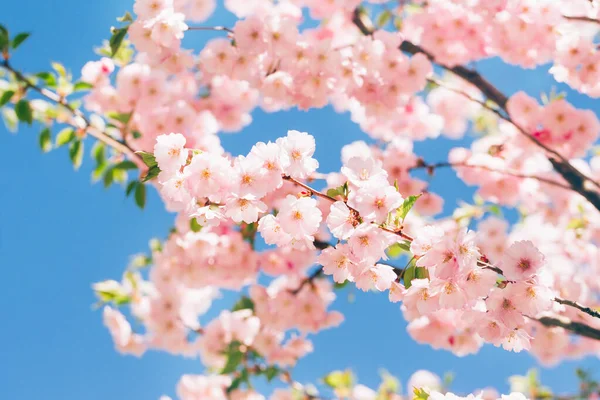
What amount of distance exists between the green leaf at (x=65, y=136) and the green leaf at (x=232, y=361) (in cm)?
175

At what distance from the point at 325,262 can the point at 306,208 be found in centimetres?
18

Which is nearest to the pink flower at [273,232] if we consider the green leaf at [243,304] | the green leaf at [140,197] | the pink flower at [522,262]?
the pink flower at [522,262]

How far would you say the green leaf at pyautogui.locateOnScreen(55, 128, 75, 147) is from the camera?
3230mm

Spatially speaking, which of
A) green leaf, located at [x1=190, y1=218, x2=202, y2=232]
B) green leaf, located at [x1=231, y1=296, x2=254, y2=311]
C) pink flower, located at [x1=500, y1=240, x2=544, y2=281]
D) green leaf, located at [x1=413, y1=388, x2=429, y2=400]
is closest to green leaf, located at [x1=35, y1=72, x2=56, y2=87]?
green leaf, located at [x1=190, y1=218, x2=202, y2=232]

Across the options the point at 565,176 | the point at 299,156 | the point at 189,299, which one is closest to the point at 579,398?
the point at 565,176

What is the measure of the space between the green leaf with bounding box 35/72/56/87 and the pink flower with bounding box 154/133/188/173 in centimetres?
205

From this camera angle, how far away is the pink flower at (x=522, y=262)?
1.33 meters

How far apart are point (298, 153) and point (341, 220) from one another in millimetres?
213

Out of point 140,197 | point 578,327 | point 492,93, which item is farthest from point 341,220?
point 492,93

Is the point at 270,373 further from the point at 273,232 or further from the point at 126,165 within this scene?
the point at 273,232

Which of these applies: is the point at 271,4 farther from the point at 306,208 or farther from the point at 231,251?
the point at 306,208

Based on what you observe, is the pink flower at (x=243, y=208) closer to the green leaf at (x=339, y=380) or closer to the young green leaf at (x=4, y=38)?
the young green leaf at (x=4, y=38)

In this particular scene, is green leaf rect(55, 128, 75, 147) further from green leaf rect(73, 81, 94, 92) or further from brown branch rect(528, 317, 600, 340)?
brown branch rect(528, 317, 600, 340)

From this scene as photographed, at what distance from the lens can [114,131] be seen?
3293 millimetres
